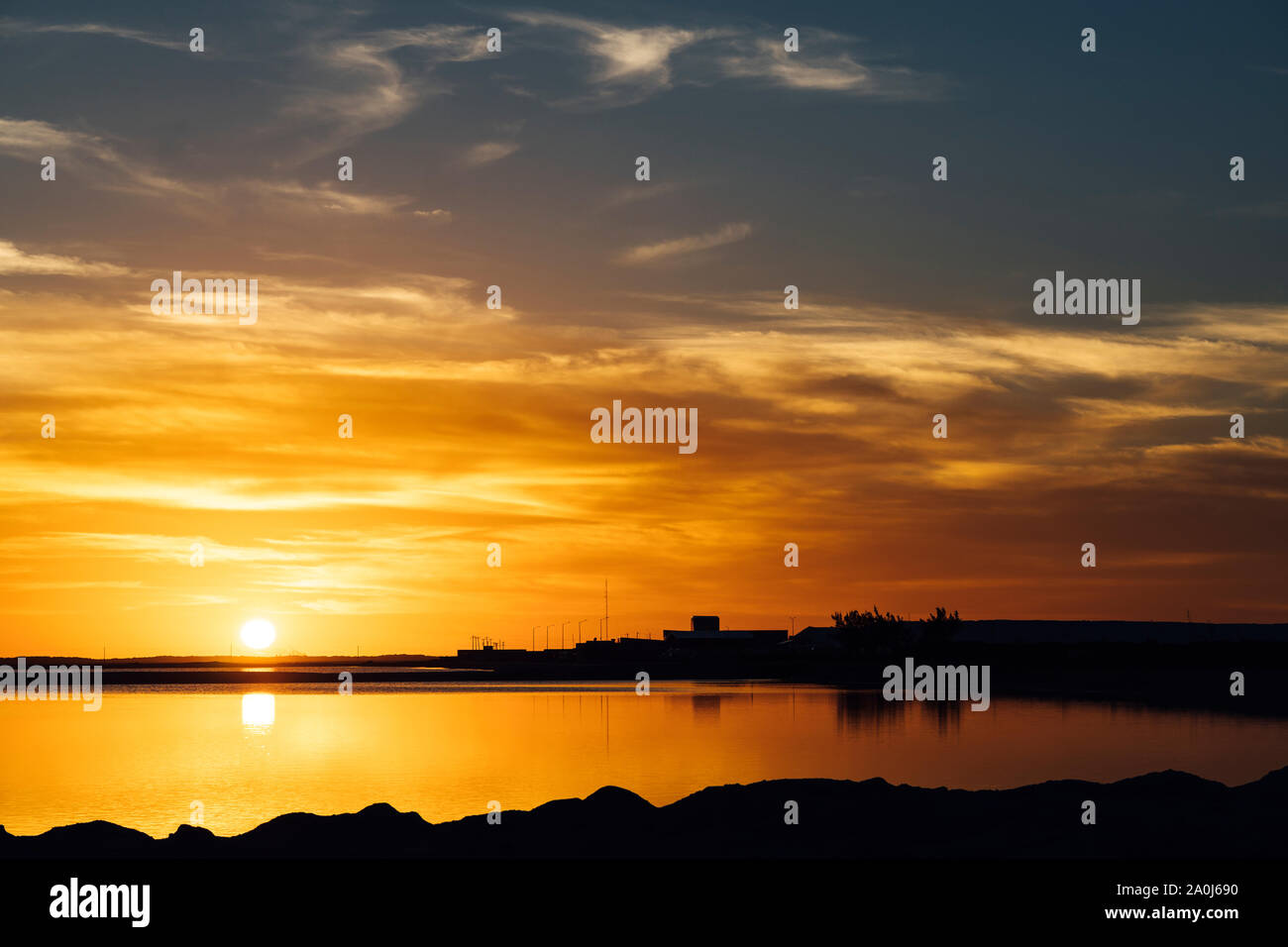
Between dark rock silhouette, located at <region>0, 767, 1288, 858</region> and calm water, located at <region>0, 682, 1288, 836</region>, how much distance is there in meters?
10.9

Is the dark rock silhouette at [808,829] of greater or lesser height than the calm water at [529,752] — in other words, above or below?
above

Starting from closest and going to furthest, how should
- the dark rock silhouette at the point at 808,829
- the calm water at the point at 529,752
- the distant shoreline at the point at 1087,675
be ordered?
the dark rock silhouette at the point at 808,829 → the calm water at the point at 529,752 → the distant shoreline at the point at 1087,675

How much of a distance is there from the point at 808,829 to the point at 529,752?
1398 inches

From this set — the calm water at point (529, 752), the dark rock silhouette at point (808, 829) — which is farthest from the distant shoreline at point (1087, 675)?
the dark rock silhouette at point (808, 829)

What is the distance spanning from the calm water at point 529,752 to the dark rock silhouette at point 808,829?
35.9ft

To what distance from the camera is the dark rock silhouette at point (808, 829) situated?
2647 centimetres

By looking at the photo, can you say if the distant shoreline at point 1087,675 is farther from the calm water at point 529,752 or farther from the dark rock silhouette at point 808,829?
the dark rock silhouette at point 808,829

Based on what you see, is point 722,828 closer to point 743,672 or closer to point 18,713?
point 18,713

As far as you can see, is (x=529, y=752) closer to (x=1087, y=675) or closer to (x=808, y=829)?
(x=808, y=829)

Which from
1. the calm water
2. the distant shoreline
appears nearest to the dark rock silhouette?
the calm water

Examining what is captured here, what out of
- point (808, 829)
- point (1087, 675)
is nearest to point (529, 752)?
point (808, 829)

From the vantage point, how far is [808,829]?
2781 centimetres
